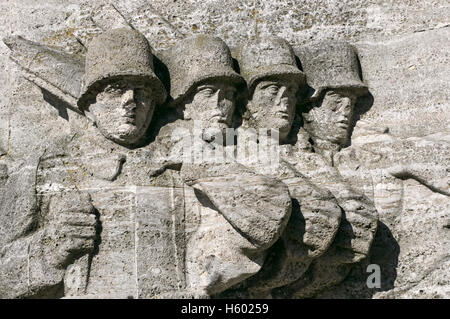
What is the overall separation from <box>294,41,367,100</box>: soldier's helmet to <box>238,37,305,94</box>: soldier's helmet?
148 millimetres

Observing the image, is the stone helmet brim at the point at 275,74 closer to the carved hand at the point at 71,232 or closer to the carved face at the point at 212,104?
the carved face at the point at 212,104

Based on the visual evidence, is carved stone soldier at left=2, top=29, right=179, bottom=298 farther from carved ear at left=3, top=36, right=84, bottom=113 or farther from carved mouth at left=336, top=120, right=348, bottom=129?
carved mouth at left=336, top=120, right=348, bottom=129

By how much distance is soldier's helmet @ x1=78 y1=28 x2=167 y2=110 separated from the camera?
601 centimetres

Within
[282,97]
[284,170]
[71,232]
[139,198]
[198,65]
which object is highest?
[198,65]

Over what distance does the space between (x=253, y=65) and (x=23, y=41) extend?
166 cm

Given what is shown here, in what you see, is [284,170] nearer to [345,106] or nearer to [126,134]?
[345,106]

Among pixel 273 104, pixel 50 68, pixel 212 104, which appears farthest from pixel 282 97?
pixel 50 68

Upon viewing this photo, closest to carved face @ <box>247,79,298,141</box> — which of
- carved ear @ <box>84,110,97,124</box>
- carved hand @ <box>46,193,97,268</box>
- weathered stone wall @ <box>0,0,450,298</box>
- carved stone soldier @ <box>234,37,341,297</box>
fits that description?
carved stone soldier @ <box>234,37,341,297</box>

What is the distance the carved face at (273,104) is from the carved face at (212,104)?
0.22 m

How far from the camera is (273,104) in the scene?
6.30 meters

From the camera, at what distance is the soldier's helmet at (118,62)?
6008 mm

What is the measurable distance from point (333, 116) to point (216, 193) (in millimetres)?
1236

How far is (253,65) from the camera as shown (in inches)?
249
